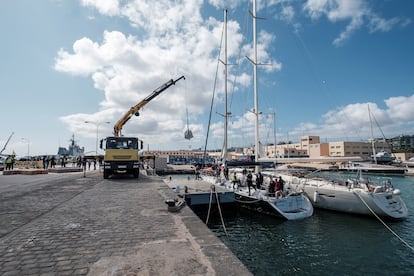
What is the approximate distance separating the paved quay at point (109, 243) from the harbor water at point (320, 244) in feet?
13.0

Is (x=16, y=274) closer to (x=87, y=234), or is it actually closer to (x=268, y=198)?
(x=87, y=234)

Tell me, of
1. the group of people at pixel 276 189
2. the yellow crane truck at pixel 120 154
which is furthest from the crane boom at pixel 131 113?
the group of people at pixel 276 189

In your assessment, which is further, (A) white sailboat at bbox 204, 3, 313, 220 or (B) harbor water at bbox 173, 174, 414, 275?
(A) white sailboat at bbox 204, 3, 313, 220

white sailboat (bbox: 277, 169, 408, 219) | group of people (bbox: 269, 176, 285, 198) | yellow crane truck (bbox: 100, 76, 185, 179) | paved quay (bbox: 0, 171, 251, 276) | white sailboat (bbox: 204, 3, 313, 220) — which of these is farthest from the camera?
yellow crane truck (bbox: 100, 76, 185, 179)

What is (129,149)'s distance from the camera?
61.8 feet

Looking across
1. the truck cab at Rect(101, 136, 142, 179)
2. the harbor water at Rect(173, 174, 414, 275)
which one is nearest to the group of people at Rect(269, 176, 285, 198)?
the harbor water at Rect(173, 174, 414, 275)

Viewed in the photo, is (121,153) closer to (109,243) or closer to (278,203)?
(278,203)

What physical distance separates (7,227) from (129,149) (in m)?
13.0

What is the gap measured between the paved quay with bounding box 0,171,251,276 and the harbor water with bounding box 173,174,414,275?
→ 3958 millimetres

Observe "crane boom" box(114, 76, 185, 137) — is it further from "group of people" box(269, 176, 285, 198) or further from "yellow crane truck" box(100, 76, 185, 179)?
"group of people" box(269, 176, 285, 198)

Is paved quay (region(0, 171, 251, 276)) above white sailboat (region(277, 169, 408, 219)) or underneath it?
above

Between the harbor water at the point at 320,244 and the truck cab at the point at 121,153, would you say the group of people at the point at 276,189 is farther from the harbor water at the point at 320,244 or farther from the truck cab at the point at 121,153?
the truck cab at the point at 121,153

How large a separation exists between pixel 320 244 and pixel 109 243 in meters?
9.18

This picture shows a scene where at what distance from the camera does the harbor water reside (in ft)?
26.9
